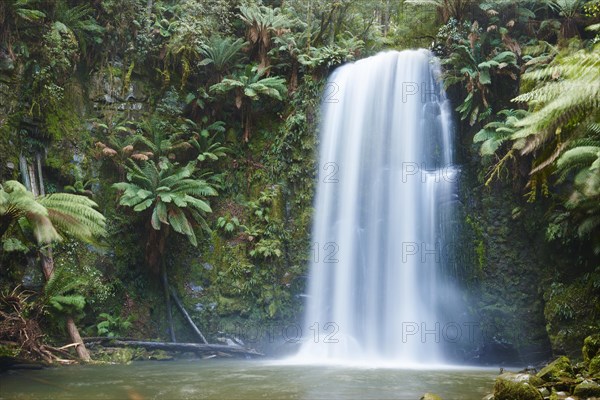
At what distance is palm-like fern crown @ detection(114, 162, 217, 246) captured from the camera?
453 inches

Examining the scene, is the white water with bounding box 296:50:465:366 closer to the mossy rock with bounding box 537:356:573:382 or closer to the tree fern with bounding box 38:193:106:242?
the mossy rock with bounding box 537:356:573:382

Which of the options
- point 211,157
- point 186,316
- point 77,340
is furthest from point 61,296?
point 211,157

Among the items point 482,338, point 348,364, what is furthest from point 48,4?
point 482,338

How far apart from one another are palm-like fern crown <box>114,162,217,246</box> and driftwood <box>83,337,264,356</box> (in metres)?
2.38

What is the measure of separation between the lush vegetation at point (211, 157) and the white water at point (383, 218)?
59cm

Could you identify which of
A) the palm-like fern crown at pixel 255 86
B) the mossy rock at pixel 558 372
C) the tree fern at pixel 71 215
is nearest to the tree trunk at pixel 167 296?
the tree fern at pixel 71 215

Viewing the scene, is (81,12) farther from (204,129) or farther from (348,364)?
(348,364)

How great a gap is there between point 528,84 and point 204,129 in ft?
27.7

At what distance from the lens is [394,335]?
11.6 meters

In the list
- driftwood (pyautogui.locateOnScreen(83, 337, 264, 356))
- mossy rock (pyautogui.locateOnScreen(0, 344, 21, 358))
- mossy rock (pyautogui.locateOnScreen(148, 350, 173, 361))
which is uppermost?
mossy rock (pyautogui.locateOnScreen(0, 344, 21, 358))

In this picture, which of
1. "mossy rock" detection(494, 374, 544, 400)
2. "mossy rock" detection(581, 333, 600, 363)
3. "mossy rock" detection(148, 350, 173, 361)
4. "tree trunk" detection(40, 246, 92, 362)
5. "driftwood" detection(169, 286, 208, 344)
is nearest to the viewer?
"mossy rock" detection(494, 374, 544, 400)

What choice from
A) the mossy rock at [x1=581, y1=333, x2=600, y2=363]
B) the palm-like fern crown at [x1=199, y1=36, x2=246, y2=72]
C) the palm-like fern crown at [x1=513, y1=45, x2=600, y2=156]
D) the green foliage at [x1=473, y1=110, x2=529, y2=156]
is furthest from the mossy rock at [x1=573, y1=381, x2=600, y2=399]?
the palm-like fern crown at [x1=199, y1=36, x2=246, y2=72]

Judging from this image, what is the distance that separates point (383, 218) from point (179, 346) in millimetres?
5859

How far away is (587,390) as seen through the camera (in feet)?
17.3
